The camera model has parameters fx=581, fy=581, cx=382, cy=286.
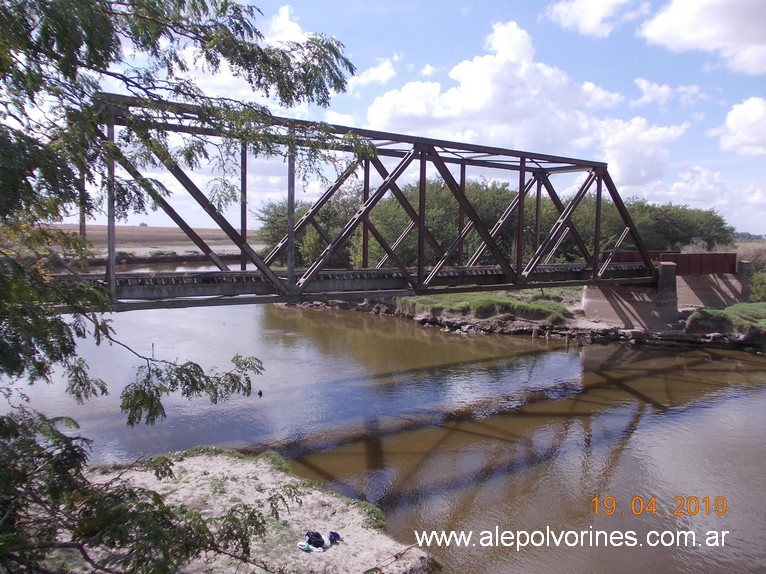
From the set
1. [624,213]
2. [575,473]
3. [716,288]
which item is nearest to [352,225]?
[575,473]

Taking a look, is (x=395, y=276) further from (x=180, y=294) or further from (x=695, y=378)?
(x=695, y=378)

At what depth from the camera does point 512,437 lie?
44.8 ft

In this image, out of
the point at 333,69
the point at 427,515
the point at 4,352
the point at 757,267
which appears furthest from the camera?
the point at 757,267

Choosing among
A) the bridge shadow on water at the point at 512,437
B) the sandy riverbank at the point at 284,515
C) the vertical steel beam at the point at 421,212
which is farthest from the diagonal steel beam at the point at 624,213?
the sandy riverbank at the point at 284,515

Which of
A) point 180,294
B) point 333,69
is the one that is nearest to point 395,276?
point 180,294

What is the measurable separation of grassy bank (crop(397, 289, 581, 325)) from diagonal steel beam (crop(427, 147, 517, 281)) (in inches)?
403

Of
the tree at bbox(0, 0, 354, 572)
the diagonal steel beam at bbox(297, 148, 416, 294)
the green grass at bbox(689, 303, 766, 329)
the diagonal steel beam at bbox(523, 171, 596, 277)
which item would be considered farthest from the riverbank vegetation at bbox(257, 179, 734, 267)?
the tree at bbox(0, 0, 354, 572)

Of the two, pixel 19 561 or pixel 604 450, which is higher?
pixel 19 561

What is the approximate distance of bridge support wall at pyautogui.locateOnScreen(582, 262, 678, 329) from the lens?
1017 inches

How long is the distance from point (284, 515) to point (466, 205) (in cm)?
1069

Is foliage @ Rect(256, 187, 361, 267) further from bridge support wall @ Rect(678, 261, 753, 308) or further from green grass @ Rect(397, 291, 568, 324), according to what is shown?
bridge support wall @ Rect(678, 261, 753, 308)

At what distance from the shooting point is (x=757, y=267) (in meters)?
29.8

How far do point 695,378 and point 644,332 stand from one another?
5823 mm

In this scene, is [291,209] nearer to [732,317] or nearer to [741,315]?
[732,317]
